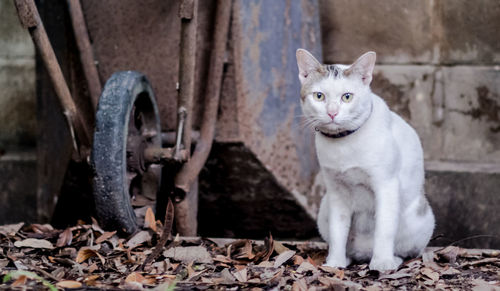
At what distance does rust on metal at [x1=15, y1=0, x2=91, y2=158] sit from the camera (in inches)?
101

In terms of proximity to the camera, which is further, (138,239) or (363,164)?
(138,239)

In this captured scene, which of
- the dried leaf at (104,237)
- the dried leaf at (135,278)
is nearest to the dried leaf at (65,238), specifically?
the dried leaf at (104,237)

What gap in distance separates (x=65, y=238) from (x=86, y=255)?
0.19 metres

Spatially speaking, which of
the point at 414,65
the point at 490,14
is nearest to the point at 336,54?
the point at 414,65

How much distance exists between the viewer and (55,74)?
2.63 m

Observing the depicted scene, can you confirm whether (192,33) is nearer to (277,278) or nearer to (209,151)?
(209,151)

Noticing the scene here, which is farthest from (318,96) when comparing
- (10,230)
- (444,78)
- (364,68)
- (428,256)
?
(444,78)

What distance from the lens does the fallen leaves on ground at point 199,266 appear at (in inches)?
79.1

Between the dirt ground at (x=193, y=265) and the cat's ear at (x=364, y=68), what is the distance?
2.16 ft

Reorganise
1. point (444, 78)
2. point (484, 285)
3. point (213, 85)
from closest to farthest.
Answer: point (484, 285), point (213, 85), point (444, 78)

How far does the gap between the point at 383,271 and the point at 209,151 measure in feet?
3.28

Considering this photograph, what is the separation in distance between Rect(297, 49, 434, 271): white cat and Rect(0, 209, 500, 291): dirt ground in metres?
0.11

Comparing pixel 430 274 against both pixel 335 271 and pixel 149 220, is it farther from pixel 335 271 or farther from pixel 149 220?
pixel 149 220

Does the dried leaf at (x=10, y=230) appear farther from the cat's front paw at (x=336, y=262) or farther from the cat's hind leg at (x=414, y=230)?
the cat's hind leg at (x=414, y=230)
